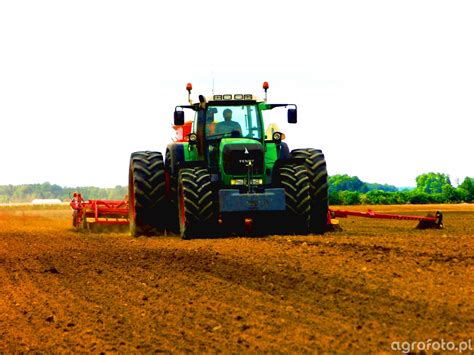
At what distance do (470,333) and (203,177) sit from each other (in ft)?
29.8

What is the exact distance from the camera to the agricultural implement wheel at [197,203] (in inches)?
600

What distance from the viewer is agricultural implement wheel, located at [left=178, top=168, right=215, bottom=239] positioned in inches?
600

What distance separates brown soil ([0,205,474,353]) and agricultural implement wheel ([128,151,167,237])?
2.61 m

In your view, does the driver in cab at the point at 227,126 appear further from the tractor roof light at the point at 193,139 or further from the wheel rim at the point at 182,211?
the wheel rim at the point at 182,211

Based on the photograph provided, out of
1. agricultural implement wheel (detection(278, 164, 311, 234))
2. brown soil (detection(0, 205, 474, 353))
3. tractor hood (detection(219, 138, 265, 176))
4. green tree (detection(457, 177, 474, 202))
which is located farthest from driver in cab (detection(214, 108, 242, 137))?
green tree (detection(457, 177, 474, 202))

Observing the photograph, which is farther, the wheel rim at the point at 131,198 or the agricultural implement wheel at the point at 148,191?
the wheel rim at the point at 131,198

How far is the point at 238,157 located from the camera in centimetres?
1574

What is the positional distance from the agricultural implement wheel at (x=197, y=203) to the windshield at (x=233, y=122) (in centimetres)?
126

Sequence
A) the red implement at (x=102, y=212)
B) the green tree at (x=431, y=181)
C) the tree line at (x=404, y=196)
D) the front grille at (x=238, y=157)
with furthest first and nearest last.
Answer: the green tree at (x=431, y=181) < the tree line at (x=404, y=196) < the red implement at (x=102, y=212) < the front grille at (x=238, y=157)

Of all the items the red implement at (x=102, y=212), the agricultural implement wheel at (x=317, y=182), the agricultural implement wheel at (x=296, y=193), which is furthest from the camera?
the red implement at (x=102, y=212)

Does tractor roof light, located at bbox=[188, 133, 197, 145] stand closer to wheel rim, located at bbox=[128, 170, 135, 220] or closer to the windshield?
the windshield

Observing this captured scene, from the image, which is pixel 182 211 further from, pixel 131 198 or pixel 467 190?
pixel 467 190

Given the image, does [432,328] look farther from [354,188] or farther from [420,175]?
[420,175]

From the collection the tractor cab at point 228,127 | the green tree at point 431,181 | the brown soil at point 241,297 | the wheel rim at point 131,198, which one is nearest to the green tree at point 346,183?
the green tree at point 431,181
